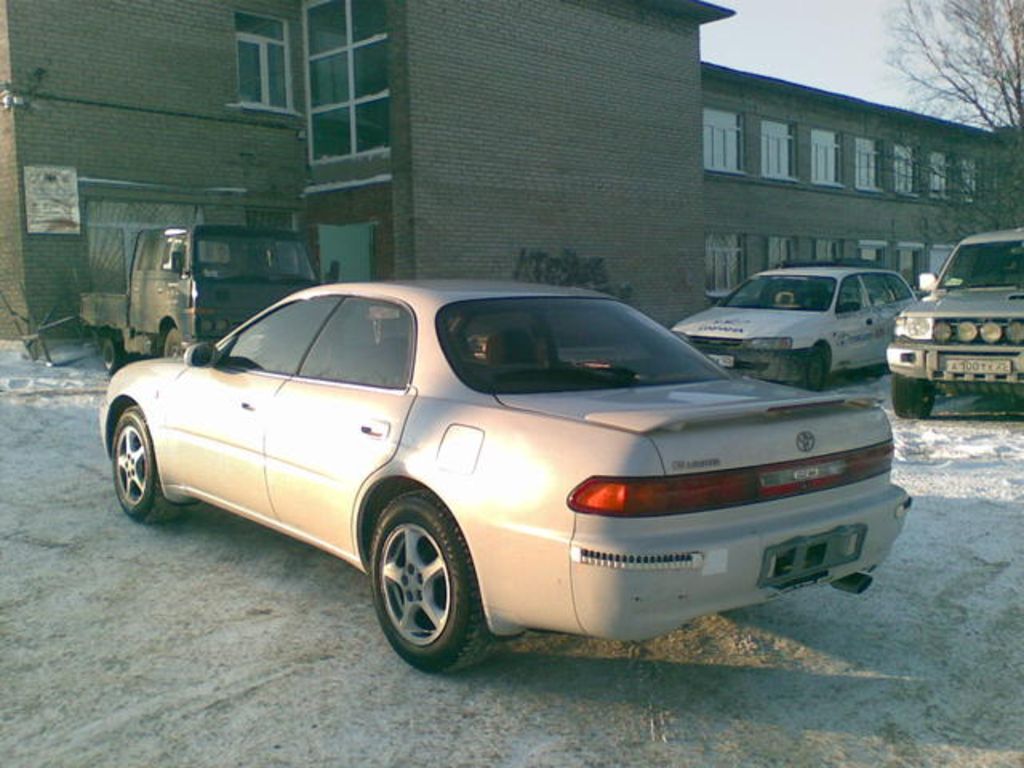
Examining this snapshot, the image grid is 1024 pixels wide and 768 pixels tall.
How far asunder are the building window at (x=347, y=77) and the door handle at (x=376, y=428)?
42.0 feet

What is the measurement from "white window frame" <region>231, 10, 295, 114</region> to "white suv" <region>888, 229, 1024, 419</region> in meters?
11.4

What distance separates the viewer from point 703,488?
3.21 meters

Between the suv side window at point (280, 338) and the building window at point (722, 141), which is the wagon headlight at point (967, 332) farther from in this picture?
the building window at point (722, 141)

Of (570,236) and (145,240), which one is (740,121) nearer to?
(570,236)

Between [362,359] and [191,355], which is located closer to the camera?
[362,359]

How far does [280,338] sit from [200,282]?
6.41 meters

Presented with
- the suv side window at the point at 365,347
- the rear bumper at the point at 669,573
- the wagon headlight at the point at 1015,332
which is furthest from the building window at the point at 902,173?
the rear bumper at the point at 669,573

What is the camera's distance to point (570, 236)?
1769cm

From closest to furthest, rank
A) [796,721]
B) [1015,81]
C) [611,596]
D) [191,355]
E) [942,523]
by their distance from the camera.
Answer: [611,596], [796,721], [191,355], [942,523], [1015,81]

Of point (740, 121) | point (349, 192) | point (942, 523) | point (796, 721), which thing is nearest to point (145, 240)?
point (349, 192)

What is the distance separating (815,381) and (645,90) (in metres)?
9.62

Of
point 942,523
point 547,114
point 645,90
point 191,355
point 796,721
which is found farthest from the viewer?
point 645,90

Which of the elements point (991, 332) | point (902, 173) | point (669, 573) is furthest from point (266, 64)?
point (902, 173)

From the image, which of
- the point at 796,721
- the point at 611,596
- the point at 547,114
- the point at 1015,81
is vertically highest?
the point at 1015,81
